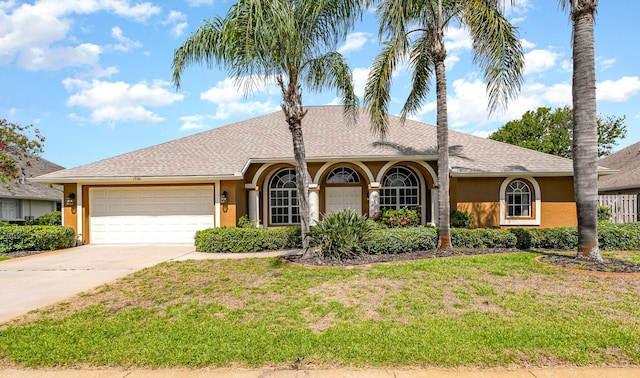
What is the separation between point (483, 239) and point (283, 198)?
8.08 metres

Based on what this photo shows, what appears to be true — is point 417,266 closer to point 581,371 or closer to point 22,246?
point 581,371

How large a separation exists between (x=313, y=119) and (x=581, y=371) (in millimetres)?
16074

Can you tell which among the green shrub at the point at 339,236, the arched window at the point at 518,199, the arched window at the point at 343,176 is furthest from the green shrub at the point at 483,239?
the arched window at the point at 343,176

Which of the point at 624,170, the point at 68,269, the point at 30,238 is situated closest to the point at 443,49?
the point at 68,269

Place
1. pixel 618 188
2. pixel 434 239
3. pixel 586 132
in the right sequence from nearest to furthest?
pixel 586 132 < pixel 434 239 < pixel 618 188

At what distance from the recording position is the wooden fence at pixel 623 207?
14516mm

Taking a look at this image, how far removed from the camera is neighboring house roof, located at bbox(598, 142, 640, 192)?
19016 mm

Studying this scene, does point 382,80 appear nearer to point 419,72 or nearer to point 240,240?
point 419,72

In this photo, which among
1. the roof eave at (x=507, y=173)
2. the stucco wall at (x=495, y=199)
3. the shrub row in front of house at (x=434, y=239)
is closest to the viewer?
the shrub row in front of house at (x=434, y=239)

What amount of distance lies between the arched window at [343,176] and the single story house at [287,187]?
0.14 ft

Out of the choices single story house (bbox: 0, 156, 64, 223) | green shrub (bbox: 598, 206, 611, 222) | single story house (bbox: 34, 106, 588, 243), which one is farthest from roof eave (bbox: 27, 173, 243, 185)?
green shrub (bbox: 598, 206, 611, 222)

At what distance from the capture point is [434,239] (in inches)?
417

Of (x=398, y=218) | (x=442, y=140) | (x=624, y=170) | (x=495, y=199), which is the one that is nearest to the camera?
(x=442, y=140)

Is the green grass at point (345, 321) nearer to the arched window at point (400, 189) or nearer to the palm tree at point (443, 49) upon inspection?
the palm tree at point (443, 49)
